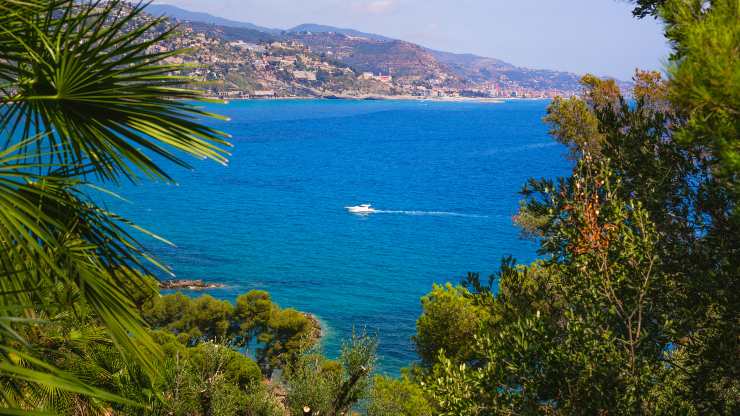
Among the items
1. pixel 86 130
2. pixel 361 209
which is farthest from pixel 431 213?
pixel 86 130

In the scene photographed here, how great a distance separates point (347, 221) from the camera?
61.5 meters

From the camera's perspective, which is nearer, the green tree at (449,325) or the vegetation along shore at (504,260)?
the vegetation along shore at (504,260)

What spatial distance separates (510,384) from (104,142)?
463 cm

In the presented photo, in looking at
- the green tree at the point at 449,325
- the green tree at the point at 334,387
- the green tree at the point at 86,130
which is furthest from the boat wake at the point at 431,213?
the green tree at the point at 86,130

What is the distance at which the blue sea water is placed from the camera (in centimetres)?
4122

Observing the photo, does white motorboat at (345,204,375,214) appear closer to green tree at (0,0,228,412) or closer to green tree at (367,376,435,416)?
green tree at (367,376,435,416)

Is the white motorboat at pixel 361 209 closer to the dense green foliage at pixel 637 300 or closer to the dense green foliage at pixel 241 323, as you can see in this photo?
the dense green foliage at pixel 241 323

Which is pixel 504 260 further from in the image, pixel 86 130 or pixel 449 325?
pixel 449 325

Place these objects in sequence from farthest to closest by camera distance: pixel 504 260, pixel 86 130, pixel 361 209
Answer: pixel 361 209 → pixel 504 260 → pixel 86 130

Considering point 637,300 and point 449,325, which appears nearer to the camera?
point 637,300

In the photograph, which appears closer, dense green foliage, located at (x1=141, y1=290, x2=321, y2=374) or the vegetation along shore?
the vegetation along shore

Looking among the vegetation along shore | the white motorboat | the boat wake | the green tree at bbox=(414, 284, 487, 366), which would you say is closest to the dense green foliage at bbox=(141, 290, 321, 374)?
the green tree at bbox=(414, 284, 487, 366)

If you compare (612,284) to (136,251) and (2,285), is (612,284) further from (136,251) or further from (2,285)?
(2,285)

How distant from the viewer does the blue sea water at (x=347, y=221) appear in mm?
41219
